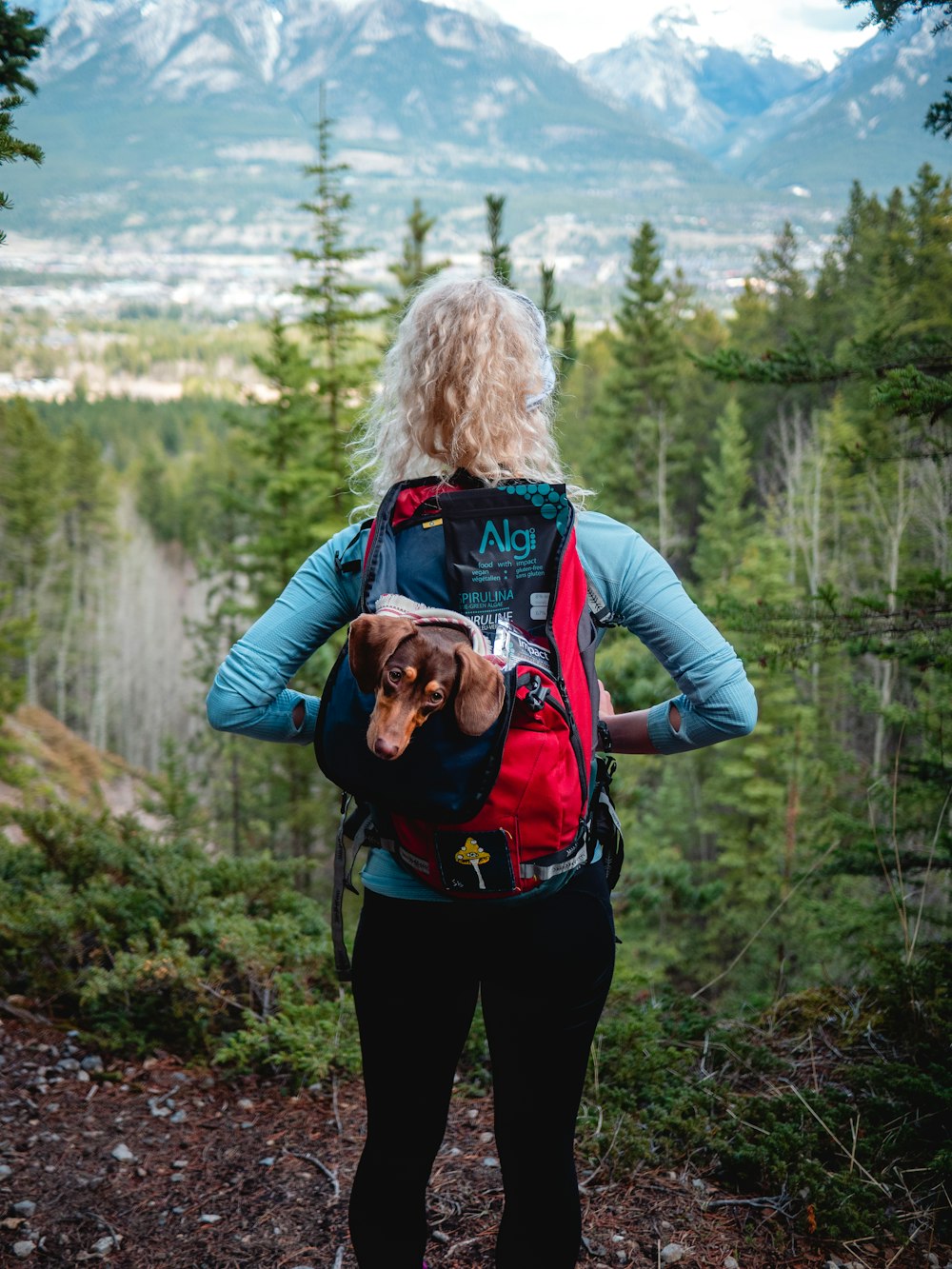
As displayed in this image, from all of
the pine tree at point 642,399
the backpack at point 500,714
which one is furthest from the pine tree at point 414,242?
the backpack at point 500,714

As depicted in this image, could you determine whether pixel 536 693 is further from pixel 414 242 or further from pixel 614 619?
pixel 414 242

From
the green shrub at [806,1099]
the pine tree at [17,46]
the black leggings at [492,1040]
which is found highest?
the pine tree at [17,46]

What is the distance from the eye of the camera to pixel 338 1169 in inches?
131

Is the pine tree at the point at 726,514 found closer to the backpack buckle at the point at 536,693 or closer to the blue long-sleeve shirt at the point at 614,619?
the blue long-sleeve shirt at the point at 614,619

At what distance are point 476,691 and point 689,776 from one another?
30.3 m

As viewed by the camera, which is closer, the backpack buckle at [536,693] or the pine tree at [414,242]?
the backpack buckle at [536,693]

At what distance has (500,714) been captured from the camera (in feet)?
5.18

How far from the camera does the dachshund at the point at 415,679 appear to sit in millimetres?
1535

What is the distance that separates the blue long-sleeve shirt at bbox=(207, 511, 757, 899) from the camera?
6.03ft

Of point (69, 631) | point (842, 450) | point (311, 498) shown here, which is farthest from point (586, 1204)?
point (69, 631)

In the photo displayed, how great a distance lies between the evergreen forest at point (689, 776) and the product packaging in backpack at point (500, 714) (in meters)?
0.46

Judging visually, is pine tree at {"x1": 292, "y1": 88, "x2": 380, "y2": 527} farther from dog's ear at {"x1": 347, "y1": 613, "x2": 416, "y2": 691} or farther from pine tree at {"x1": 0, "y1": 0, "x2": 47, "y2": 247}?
dog's ear at {"x1": 347, "y1": 613, "x2": 416, "y2": 691}

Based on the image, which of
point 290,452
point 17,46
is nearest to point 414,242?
point 290,452

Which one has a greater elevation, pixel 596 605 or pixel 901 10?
pixel 901 10
